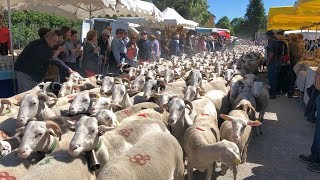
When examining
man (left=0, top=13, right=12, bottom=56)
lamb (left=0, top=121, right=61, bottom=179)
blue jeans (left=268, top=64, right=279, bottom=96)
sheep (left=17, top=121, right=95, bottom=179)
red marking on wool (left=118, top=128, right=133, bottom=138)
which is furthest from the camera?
blue jeans (left=268, top=64, right=279, bottom=96)

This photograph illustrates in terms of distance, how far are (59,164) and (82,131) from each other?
40 cm

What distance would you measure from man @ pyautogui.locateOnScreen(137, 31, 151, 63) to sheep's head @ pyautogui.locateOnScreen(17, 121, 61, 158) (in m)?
8.83

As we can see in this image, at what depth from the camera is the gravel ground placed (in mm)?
5555

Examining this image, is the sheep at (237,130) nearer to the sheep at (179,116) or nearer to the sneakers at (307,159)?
the sheep at (179,116)

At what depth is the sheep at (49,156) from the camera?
10.8 feet

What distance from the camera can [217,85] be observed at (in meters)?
9.12

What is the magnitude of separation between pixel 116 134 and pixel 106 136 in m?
0.17

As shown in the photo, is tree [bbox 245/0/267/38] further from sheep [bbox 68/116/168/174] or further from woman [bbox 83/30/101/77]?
sheep [bbox 68/116/168/174]

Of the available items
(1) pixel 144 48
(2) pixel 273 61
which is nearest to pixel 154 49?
(1) pixel 144 48

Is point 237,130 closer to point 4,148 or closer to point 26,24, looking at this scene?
point 4,148

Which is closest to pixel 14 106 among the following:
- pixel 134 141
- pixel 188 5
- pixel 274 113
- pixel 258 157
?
pixel 134 141

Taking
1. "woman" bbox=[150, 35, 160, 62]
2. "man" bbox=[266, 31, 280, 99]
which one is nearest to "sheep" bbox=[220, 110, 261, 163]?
"man" bbox=[266, 31, 280, 99]

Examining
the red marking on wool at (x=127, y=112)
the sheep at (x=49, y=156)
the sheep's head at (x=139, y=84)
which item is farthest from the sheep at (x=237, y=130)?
the sheep's head at (x=139, y=84)

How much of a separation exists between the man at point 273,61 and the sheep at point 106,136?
23.3 ft
